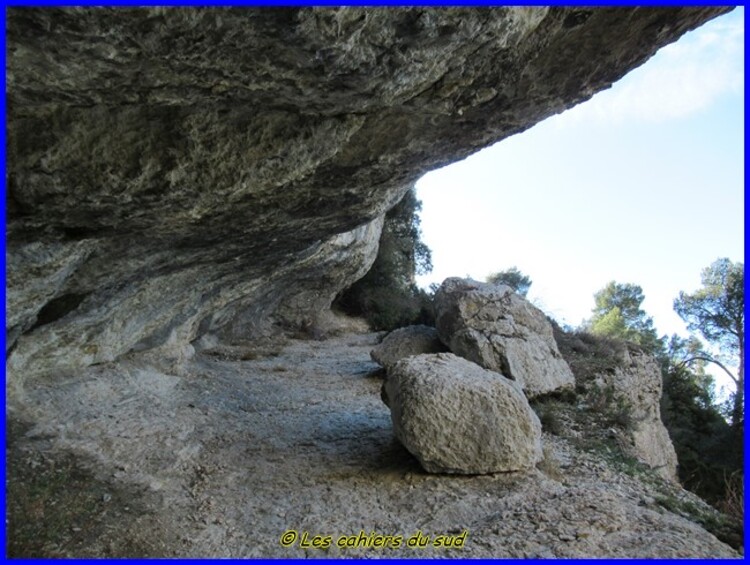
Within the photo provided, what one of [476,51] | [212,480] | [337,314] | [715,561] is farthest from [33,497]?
[337,314]

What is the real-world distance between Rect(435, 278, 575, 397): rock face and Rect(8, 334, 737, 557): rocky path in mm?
2321

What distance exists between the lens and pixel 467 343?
35.0 ft

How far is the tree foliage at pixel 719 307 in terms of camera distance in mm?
22141

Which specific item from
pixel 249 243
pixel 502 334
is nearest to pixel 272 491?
pixel 249 243

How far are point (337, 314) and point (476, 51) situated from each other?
1644 centimetres

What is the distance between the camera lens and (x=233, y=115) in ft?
13.0

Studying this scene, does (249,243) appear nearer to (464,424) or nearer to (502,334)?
(464,424)

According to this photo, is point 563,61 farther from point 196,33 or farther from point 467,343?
point 467,343

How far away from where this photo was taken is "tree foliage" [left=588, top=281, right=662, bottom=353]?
108ft

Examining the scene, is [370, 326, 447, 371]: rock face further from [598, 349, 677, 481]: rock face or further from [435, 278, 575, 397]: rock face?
[598, 349, 677, 481]: rock face

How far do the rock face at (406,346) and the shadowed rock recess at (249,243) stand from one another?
10.6 ft

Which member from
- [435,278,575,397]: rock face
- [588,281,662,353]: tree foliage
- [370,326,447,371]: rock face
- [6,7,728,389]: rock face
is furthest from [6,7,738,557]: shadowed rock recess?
[588,281,662,353]: tree foliage

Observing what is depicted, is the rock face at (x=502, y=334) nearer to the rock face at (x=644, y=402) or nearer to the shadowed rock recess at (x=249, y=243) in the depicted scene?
the rock face at (x=644, y=402)

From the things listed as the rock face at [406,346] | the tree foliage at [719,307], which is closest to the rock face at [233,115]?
the rock face at [406,346]
